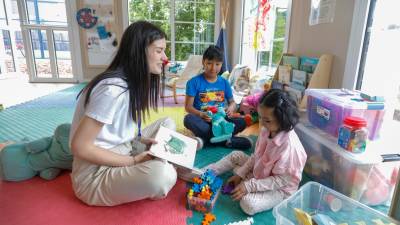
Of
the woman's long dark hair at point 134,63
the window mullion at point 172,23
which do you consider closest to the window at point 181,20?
the window mullion at point 172,23

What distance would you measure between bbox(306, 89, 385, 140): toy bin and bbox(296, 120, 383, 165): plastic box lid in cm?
3

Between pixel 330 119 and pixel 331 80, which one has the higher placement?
pixel 331 80

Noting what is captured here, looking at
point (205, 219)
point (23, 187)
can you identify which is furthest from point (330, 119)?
point (23, 187)

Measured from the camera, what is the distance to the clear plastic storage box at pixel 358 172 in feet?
3.13

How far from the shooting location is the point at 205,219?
908mm

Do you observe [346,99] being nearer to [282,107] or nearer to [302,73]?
[282,107]

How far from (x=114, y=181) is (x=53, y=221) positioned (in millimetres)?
263

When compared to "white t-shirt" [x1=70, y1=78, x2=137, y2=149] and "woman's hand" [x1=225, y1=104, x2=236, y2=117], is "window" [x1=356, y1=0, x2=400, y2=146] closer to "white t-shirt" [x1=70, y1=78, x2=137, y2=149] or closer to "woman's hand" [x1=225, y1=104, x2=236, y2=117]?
"woman's hand" [x1=225, y1=104, x2=236, y2=117]

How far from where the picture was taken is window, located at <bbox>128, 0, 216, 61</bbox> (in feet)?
13.5

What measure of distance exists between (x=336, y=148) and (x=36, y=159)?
1.33 meters

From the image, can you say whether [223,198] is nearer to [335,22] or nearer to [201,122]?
[201,122]

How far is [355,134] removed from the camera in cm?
96

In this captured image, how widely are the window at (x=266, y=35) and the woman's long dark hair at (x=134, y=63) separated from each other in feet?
5.00

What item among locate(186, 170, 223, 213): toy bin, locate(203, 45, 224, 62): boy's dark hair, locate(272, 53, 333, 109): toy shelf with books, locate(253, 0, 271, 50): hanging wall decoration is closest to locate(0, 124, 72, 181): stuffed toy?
locate(186, 170, 223, 213): toy bin
